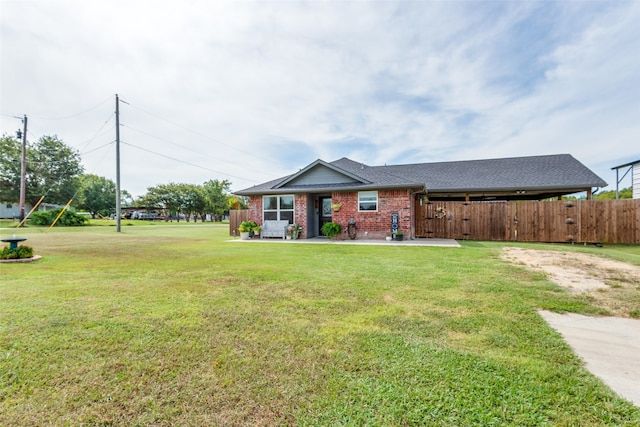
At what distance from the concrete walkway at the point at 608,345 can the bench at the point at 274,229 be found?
1124cm

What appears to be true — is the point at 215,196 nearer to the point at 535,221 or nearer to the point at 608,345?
the point at 535,221

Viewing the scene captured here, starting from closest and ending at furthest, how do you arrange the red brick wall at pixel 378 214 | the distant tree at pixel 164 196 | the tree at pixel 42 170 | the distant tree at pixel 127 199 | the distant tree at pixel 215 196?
the red brick wall at pixel 378 214, the tree at pixel 42 170, the distant tree at pixel 215 196, the distant tree at pixel 164 196, the distant tree at pixel 127 199

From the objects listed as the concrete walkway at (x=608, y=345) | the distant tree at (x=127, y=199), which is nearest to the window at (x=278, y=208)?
the concrete walkway at (x=608, y=345)

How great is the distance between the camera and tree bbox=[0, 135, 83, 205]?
30.8m

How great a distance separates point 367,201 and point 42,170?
4081cm

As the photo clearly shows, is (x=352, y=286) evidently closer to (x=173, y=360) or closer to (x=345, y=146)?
(x=173, y=360)

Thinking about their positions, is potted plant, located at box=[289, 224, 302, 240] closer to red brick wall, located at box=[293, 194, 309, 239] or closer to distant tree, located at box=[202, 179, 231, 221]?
red brick wall, located at box=[293, 194, 309, 239]

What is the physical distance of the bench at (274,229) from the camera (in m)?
13.6

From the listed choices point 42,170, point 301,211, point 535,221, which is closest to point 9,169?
point 42,170

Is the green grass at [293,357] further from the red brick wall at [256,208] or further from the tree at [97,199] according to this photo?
the tree at [97,199]

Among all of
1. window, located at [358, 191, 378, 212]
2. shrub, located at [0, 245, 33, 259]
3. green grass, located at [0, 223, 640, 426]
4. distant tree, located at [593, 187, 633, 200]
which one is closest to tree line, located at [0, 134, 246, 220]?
window, located at [358, 191, 378, 212]

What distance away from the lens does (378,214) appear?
12562mm

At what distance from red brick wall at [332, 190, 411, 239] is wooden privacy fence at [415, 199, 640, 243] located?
195 cm

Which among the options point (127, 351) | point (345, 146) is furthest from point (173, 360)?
point (345, 146)
